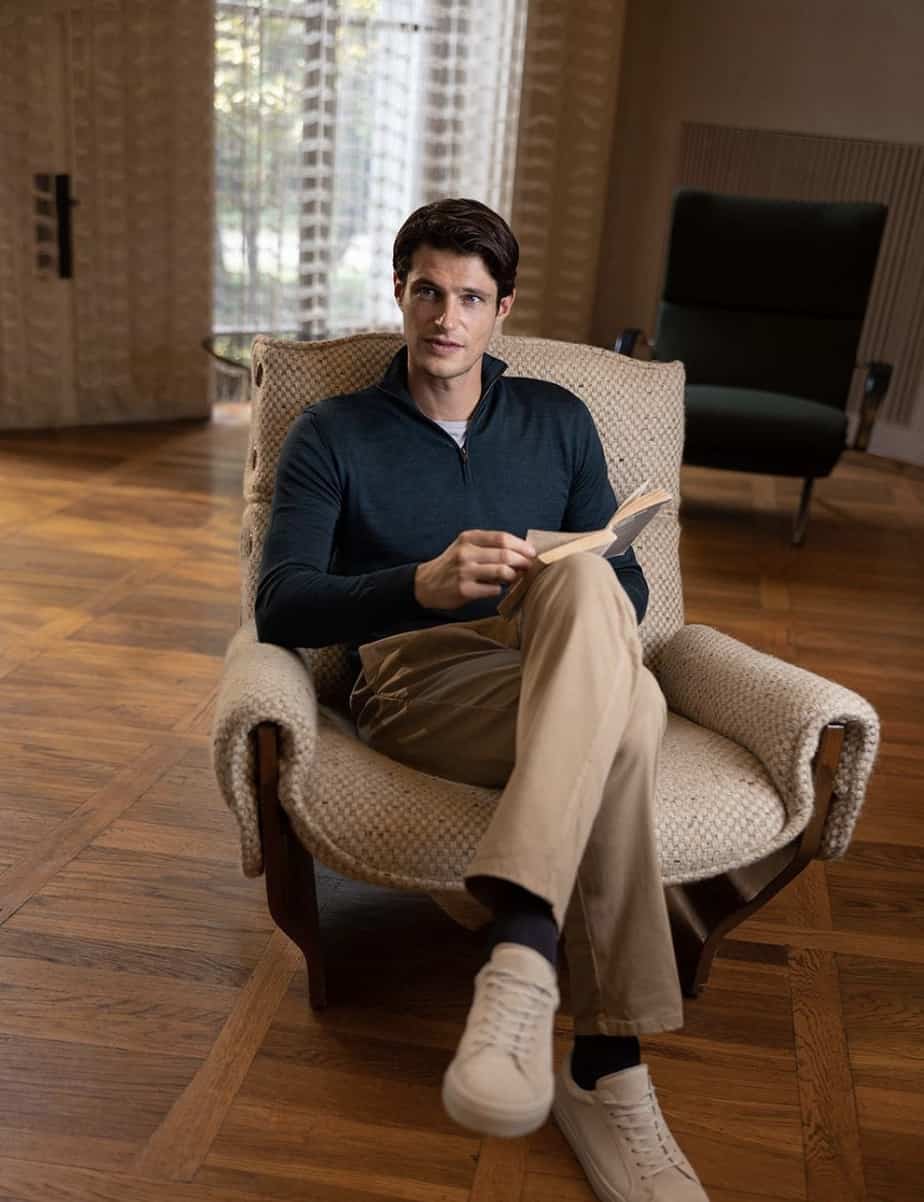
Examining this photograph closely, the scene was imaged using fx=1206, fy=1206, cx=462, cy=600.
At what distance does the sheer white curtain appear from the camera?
A: 179 inches

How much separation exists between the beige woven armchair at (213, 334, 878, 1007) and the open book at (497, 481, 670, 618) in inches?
9.5

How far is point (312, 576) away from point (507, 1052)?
2.06ft

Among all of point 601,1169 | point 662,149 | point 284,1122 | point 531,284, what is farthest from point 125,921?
point 662,149

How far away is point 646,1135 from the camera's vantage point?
128 cm

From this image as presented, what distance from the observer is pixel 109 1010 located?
150 cm

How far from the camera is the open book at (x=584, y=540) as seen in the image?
1363mm

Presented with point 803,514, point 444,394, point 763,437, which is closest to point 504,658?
point 444,394

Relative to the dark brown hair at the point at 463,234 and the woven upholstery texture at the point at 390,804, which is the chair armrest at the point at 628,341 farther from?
the woven upholstery texture at the point at 390,804

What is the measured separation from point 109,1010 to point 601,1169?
2.09 ft

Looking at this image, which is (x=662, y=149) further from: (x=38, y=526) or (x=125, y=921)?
(x=125, y=921)

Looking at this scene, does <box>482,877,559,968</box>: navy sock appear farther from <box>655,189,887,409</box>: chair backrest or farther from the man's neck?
<box>655,189,887,409</box>: chair backrest

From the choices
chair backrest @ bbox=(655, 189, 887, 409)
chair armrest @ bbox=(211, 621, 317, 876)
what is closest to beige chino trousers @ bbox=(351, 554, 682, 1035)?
chair armrest @ bbox=(211, 621, 317, 876)

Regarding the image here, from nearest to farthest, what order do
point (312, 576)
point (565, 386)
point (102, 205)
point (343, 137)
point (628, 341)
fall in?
point (312, 576)
point (565, 386)
point (628, 341)
point (102, 205)
point (343, 137)

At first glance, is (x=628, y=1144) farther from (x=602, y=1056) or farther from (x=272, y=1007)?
(x=272, y=1007)
